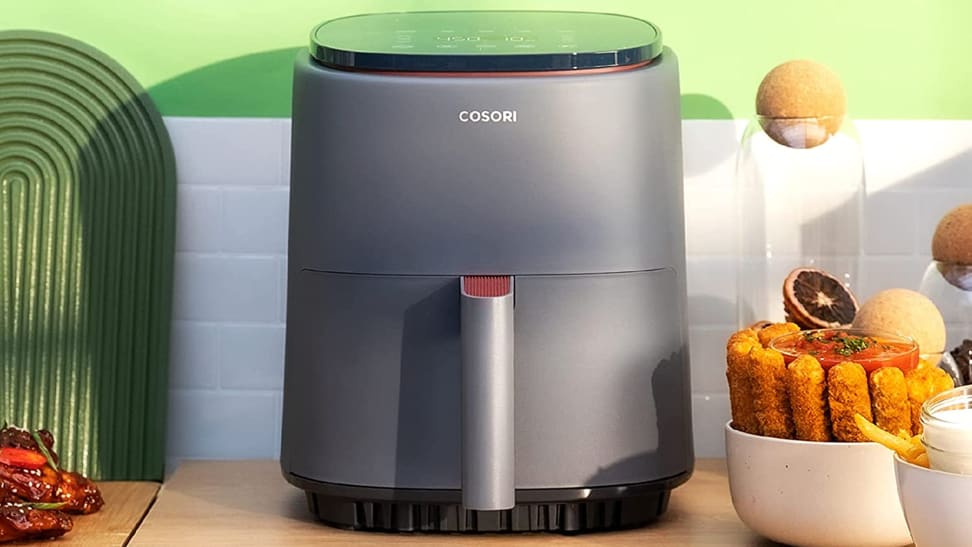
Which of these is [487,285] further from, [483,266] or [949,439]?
[949,439]

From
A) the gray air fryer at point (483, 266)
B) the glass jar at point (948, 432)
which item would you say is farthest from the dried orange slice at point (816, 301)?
the glass jar at point (948, 432)

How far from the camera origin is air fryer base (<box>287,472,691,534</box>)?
1.17 meters

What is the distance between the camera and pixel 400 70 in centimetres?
116

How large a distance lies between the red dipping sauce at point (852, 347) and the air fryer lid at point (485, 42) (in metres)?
0.27

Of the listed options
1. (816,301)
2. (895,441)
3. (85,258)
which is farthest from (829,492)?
(85,258)

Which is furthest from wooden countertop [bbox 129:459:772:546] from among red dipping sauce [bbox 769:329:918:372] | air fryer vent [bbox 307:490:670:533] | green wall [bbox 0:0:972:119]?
A: green wall [bbox 0:0:972:119]

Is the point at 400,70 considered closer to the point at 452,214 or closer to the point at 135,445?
the point at 452,214

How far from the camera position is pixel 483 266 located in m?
1.15

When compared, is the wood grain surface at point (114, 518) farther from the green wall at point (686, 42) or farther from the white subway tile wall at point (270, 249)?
the green wall at point (686, 42)

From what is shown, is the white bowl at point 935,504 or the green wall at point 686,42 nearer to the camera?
the white bowl at point 935,504

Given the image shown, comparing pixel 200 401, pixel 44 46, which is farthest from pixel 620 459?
pixel 44 46

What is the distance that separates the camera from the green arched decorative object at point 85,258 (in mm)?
1455

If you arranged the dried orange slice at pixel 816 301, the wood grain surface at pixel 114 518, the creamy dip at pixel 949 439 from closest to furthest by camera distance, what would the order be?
the creamy dip at pixel 949 439 < the wood grain surface at pixel 114 518 < the dried orange slice at pixel 816 301

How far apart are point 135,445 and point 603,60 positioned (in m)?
0.65
